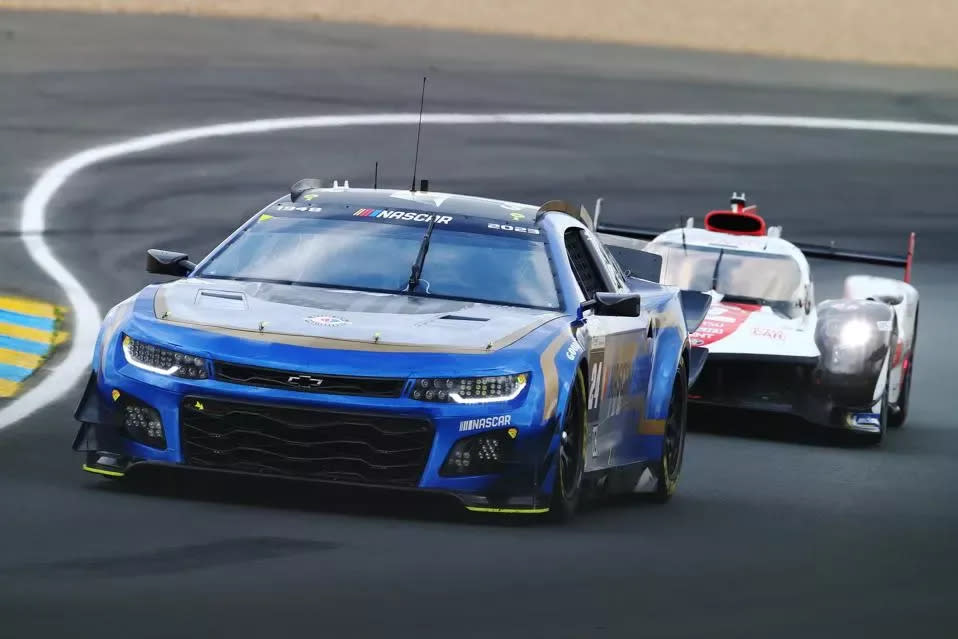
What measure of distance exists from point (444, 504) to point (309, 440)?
3.22ft

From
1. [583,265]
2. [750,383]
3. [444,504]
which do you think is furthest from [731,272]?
[444,504]

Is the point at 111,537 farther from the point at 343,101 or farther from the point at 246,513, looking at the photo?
the point at 343,101

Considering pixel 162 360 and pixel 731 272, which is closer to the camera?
pixel 162 360

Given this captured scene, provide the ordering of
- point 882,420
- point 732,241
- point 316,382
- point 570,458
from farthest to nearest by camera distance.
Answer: point 732,241 → point 882,420 → point 570,458 → point 316,382

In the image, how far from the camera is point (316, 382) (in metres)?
8.77

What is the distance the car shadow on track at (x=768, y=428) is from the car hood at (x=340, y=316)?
6554mm

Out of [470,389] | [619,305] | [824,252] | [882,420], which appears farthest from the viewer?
[824,252]

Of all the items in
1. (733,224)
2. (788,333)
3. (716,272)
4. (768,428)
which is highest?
(733,224)

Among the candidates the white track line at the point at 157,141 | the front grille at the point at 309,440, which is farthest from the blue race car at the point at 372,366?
the white track line at the point at 157,141

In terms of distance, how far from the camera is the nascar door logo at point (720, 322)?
53.4ft

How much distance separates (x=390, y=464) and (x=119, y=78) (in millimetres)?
24579

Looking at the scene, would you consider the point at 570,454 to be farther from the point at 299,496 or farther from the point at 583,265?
the point at 583,265

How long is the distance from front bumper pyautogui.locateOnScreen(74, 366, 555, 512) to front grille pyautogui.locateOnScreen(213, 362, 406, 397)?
32 mm

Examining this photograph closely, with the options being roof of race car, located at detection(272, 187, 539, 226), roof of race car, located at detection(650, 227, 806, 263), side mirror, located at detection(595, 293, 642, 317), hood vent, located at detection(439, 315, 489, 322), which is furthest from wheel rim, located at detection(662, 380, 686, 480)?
roof of race car, located at detection(650, 227, 806, 263)
